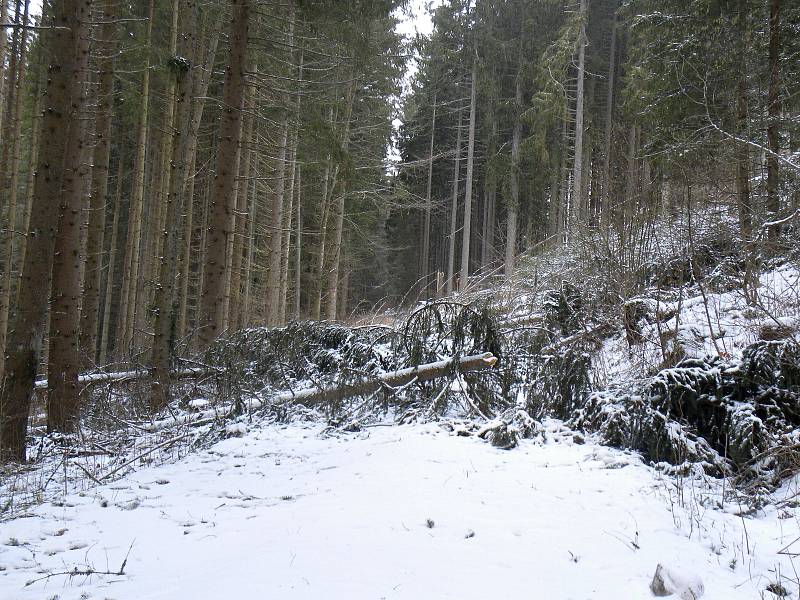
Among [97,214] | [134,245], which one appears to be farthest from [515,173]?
[97,214]

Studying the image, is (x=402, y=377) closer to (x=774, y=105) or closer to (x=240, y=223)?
(x=774, y=105)

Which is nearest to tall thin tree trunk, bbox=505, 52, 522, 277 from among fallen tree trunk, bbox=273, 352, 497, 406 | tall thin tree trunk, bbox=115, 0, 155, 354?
tall thin tree trunk, bbox=115, 0, 155, 354

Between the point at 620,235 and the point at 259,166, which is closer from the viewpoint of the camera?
the point at 620,235

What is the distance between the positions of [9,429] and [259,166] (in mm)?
12242

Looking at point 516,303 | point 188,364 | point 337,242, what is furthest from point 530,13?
point 188,364

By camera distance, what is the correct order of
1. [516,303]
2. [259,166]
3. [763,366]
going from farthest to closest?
1. [259,166]
2. [516,303]
3. [763,366]

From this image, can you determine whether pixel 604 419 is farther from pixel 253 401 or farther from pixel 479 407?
pixel 253 401

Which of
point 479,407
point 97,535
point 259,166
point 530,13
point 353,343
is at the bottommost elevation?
point 97,535

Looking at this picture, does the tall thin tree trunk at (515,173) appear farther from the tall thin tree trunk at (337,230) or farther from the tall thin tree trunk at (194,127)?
the tall thin tree trunk at (194,127)

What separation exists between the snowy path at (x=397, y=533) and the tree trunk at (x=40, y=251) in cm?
181

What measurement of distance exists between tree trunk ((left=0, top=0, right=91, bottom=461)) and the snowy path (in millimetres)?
1807

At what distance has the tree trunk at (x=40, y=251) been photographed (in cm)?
541

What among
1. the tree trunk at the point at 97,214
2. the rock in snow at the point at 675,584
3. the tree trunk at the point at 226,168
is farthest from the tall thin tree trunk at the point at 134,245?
the rock in snow at the point at 675,584

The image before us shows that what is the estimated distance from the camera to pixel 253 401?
687 cm
